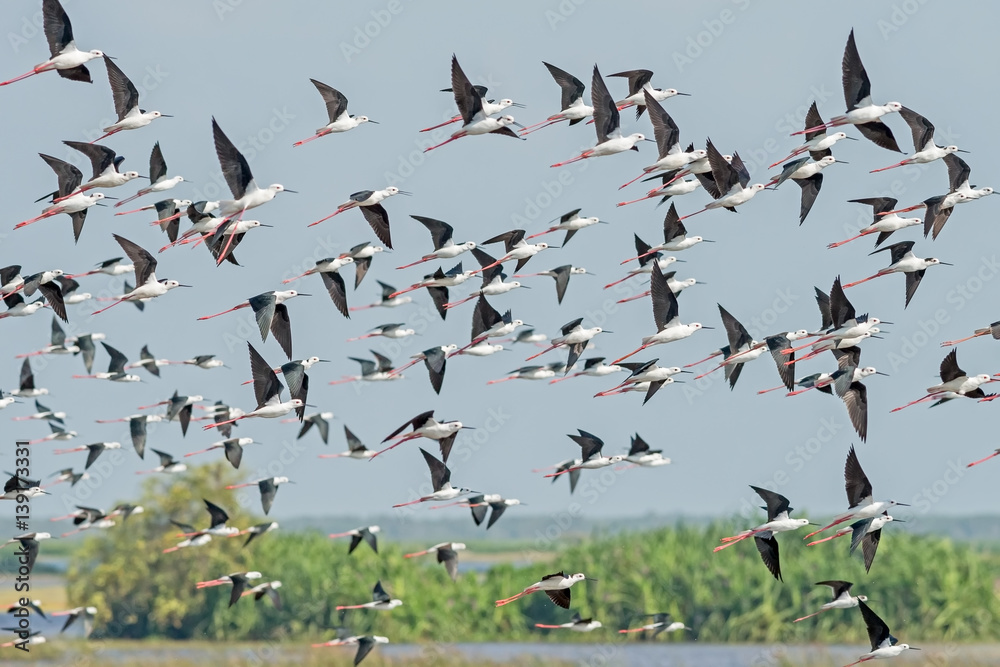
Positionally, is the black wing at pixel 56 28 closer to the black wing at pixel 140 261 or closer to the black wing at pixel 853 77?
the black wing at pixel 140 261

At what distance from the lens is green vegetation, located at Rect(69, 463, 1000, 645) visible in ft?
135

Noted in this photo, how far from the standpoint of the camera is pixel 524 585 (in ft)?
140

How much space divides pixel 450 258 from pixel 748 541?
1866 centimetres

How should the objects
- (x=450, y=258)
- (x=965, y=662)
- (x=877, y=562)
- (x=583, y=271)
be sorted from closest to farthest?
1. (x=450, y=258)
2. (x=583, y=271)
3. (x=965, y=662)
4. (x=877, y=562)

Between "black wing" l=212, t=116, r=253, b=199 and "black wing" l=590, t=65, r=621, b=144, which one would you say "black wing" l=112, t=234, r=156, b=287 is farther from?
"black wing" l=590, t=65, r=621, b=144

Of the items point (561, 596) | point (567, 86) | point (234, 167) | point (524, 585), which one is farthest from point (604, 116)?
point (524, 585)

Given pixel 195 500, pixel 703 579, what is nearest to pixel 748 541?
pixel 703 579

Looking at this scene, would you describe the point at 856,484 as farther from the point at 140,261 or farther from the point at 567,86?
the point at 140,261

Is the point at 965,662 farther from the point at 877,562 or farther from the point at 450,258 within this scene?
the point at 450,258

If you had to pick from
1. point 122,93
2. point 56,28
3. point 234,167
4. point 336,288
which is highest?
point 56,28

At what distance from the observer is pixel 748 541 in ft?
142

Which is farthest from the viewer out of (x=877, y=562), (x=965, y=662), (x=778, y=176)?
(x=877, y=562)

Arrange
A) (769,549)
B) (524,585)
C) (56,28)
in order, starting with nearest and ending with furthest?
(56,28) < (769,549) < (524,585)

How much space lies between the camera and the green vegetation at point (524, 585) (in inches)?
1624
